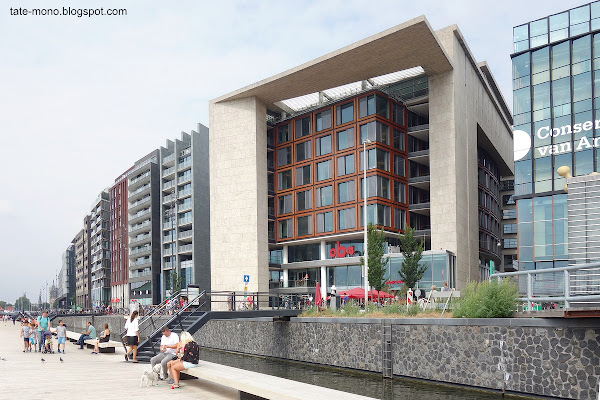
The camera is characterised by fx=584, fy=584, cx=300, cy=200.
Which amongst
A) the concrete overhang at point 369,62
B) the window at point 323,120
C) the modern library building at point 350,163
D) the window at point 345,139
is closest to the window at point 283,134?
the modern library building at point 350,163

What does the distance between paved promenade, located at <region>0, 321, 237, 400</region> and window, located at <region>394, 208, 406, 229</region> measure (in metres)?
38.6

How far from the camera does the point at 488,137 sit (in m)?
66.5

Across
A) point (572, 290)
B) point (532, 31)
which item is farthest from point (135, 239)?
point (572, 290)

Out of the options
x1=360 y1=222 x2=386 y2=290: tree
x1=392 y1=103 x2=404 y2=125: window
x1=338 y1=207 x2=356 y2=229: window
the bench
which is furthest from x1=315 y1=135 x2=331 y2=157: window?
the bench

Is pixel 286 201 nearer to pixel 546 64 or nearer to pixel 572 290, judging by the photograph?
pixel 546 64

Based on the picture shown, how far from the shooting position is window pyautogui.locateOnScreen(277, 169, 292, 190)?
63.6 m

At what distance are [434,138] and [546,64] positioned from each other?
1157 cm

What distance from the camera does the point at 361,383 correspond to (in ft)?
80.1

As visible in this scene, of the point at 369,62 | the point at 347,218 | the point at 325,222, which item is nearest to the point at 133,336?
the point at 369,62

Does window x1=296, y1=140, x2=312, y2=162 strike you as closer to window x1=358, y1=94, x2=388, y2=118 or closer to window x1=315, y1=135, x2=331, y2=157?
window x1=315, y1=135, x2=331, y2=157

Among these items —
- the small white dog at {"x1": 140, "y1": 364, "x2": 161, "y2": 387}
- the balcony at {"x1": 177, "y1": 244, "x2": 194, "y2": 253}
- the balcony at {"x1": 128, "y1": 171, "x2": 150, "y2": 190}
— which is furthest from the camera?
the balcony at {"x1": 128, "y1": 171, "x2": 150, "y2": 190}

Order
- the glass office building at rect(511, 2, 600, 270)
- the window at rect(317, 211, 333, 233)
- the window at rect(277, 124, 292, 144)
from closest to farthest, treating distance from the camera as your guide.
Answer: the glass office building at rect(511, 2, 600, 270) → the window at rect(317, 211, 333, 233) → the window at rect(277, 124, 292, 144)

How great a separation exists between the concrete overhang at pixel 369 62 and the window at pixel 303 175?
25.9 ft

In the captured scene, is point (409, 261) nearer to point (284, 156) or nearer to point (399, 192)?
point (399, 192)
